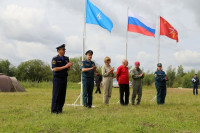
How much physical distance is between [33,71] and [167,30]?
6329 centimetres

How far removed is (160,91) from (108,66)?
248cm

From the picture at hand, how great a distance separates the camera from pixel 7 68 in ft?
232

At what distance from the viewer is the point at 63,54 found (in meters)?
6.81

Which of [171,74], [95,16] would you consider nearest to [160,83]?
[95,16]

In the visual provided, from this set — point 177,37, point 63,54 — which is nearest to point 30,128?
point 63,54

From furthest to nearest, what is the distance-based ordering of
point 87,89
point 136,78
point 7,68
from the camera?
point 7,68 → point 136,78 → point 87,89

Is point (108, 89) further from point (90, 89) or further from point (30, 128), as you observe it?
point (30, 128)

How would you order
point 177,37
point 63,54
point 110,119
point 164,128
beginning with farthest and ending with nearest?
point 177,37 → point 63,54 → point 110,119 → point 164,128

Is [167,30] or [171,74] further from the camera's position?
[171,74]

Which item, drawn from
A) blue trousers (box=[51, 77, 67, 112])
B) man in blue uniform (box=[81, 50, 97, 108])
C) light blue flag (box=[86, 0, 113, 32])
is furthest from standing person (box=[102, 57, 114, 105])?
blue trousers (box=[51, 77, 67, 112])

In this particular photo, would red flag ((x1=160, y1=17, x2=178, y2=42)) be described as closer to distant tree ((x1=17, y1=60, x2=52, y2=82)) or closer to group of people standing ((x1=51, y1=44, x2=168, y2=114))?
group of people standing ((x1=51, y1=44, x2=168, y2=114))

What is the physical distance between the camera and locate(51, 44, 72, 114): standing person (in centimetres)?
664

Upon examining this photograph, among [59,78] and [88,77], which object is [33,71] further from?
[59,78]

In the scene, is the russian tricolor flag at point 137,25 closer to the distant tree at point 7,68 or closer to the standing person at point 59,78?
the standing person at point 59,78
